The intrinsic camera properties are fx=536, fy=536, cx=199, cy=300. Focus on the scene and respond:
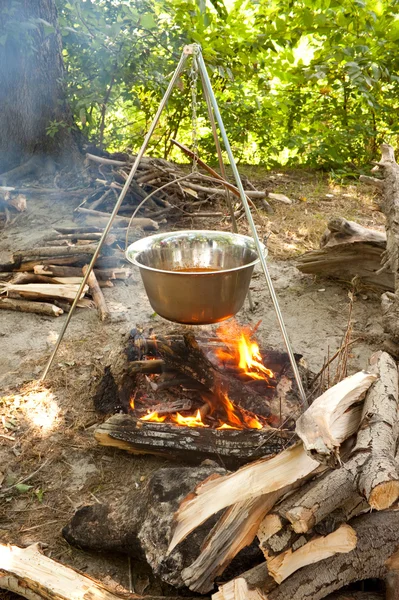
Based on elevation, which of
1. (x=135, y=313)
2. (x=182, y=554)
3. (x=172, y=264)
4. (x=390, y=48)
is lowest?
(x=135, y=313)

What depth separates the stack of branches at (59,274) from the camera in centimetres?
496

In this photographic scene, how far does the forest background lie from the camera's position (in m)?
7.12

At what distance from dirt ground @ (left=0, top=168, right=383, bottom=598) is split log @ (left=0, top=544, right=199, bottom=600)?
24cm

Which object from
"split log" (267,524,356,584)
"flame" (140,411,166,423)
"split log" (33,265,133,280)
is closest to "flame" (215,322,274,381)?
"flame" (140,411,166,423)

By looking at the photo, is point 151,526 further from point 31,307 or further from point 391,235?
point 391,235

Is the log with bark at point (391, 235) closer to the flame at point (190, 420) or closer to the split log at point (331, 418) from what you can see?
the flame at point (190, 420)

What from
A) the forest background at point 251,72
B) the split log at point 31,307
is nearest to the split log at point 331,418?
the split log at point 31,307

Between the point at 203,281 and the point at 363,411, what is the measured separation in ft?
3.67

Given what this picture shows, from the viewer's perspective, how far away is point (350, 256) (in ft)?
16.8

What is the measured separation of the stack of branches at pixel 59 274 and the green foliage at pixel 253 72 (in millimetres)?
2618

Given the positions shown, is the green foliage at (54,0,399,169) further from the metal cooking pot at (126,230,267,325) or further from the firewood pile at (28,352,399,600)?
the firewood pile at (28,352,399,600)

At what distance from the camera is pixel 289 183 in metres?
8.83

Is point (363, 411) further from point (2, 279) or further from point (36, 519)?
point (2, 279)

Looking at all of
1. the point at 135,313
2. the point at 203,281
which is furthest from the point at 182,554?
the point at 135,313
